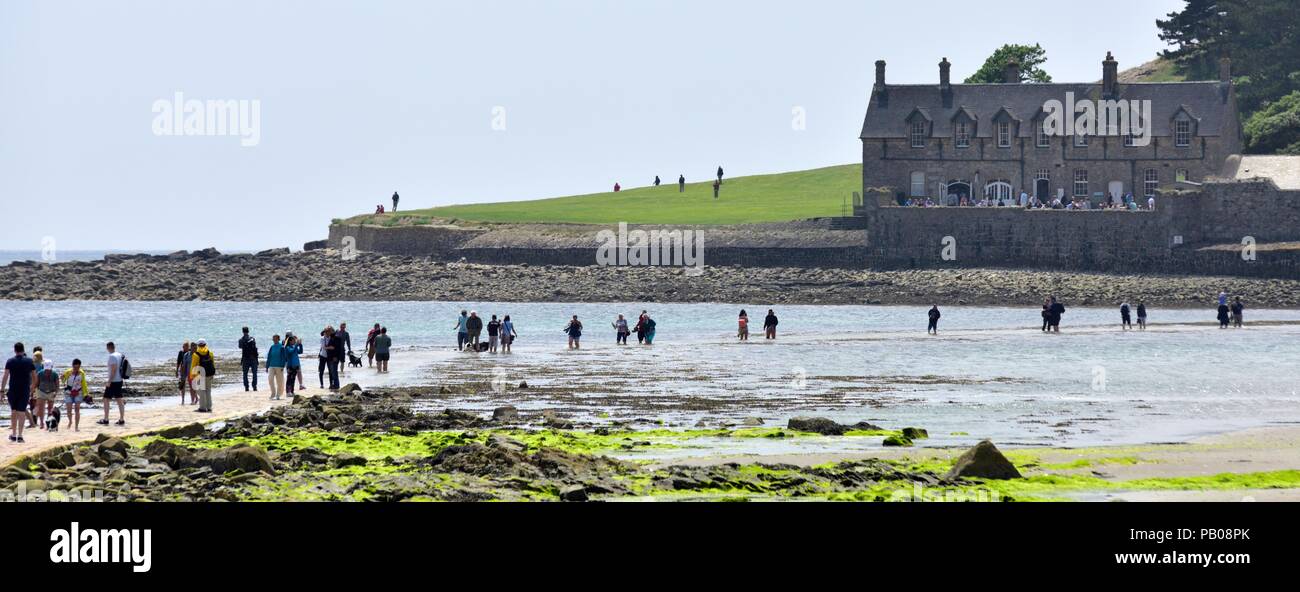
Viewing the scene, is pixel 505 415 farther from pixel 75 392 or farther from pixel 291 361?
pixel 75 392

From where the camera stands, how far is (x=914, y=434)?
986 inches

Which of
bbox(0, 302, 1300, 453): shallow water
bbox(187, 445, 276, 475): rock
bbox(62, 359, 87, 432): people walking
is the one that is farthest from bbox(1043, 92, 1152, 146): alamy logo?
bbox(187, 445, 276, 475): rock

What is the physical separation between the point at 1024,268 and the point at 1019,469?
61.5m

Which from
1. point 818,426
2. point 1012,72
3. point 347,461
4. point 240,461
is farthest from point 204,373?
point 1012,72

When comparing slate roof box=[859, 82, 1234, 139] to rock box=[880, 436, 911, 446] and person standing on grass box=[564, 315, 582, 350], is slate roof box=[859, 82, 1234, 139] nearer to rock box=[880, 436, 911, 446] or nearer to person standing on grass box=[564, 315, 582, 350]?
person standing on grass box=[564, 315, 582, 350]

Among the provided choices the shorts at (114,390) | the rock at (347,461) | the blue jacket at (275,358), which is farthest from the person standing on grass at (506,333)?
the rock at (347,461)

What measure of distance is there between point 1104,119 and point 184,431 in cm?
6976

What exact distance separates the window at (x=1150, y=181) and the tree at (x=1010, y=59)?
59.6 ft

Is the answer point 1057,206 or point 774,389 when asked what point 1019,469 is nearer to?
point 774,389

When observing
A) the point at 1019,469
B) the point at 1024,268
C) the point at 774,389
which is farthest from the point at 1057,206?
the point at 1019,469
